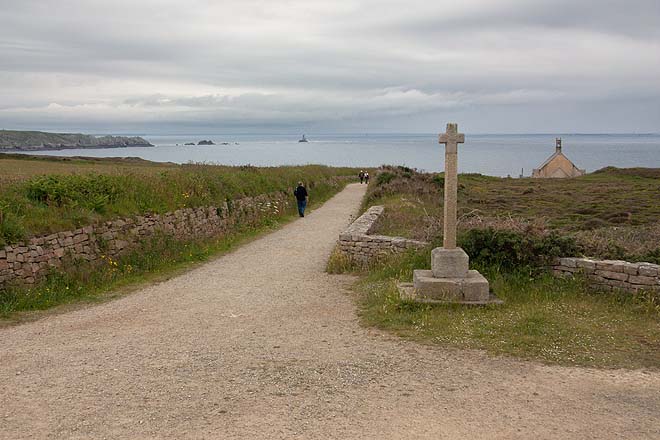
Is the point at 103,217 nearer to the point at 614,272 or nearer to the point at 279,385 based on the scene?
the point at 279,385

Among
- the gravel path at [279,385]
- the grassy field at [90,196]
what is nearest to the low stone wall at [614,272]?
the gravel path at [279,385]

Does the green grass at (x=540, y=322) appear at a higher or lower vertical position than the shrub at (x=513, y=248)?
lower

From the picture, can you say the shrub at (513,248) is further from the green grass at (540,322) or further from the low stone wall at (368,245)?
the low stone wall at (368,245)

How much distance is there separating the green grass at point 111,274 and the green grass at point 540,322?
5.18 m

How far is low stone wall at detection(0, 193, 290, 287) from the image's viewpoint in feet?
32.8

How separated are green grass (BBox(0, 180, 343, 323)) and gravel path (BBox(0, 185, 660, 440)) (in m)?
1.07

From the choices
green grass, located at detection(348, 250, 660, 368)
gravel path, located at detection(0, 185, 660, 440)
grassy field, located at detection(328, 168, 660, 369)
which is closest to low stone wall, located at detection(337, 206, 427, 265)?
grassy field, located at detection(328, 168, 660, 369)

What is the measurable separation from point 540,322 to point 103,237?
30.6ft

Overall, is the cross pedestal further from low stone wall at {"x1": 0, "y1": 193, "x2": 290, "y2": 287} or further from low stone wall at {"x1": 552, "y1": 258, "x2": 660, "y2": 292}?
low stone wall at {"x1": 0, "y1": 193, "x2": 290, "y2": 287}

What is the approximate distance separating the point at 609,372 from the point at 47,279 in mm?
9445

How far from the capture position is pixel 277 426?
16.6 ft

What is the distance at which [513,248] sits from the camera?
32.2 feet

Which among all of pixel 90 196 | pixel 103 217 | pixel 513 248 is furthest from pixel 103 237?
pixel 513 248

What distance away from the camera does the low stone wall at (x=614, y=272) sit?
8.60 metres
